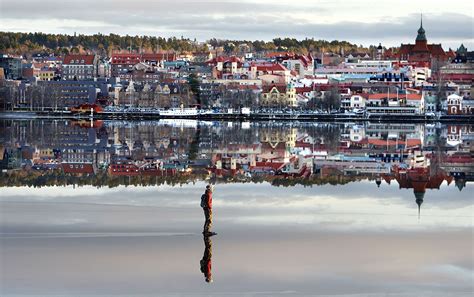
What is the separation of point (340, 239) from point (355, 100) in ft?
165

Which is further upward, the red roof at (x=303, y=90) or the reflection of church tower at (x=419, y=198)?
the red roof at (x=303, y=90)

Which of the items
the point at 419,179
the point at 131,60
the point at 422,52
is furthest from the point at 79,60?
the point at 419,179

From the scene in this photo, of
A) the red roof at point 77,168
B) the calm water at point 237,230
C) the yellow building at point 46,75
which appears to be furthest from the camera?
the yellow building at point 46,75

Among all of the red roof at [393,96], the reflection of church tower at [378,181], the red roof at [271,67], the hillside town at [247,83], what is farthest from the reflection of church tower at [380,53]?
the reflection of church tower at [378,181]

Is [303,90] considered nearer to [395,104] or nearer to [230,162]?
[395,104]

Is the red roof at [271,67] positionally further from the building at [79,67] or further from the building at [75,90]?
the building at [75,90]

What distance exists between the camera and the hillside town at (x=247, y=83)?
57.5 m

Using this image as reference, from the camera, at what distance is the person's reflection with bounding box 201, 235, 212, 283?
6.80 metres

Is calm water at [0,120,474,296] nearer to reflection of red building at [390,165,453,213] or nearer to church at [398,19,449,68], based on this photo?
reflection of red building at [390,165,453,213]

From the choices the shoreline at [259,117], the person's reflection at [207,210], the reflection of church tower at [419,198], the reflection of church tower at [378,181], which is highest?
the person's reflection at [207,210]

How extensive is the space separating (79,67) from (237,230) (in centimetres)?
6154

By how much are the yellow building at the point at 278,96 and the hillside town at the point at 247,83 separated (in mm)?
52

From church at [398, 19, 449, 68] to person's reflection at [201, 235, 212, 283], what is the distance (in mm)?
71522

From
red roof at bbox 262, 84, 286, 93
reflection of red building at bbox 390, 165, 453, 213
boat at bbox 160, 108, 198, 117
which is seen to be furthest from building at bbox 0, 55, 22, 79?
reflection of red building at bbox 390, 165, 453, 213
